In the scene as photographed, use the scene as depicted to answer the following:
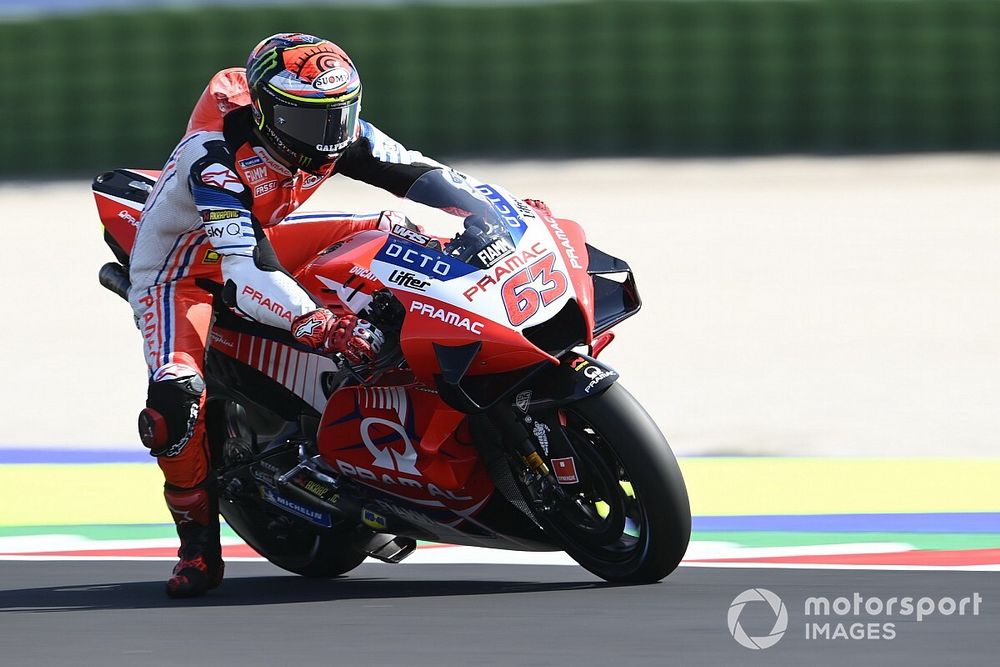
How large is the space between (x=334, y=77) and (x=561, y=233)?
2.68ft

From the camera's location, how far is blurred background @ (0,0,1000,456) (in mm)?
12438

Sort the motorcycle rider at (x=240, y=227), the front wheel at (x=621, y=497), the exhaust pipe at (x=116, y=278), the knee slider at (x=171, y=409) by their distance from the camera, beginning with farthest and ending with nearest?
the exhaust pipe at (x=116, y=278) → the knee slider at (x=171, y=409) → the motorcycle rider at (x=240, y=227) → the front wheel at (x=621, y=497)

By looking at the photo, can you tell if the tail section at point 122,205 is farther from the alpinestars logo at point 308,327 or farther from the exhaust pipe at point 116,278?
the alpinestars logo at point 308,327

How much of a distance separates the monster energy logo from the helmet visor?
121 mm

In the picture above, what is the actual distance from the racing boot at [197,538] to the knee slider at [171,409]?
252 millimetres

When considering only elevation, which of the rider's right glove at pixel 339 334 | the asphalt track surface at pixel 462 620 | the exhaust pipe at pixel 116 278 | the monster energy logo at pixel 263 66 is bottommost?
the asphalt track surface at pixel 462 620

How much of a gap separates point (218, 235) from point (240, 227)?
70 mm

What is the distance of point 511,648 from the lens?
14.5ft

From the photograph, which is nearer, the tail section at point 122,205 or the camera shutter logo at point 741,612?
the camera shutter logo at point 741,612

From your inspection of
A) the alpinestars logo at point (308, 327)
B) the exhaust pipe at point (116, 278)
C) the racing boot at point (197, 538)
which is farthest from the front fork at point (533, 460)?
the exhaust pipe at point (116, 278)

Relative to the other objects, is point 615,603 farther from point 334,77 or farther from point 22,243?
point 22,243

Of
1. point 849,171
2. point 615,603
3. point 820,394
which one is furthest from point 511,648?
point 849,171

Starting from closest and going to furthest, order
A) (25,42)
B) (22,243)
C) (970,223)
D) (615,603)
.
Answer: (615,603) < (970,223) < (22,243) < (25,42)

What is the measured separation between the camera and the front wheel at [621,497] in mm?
4766
